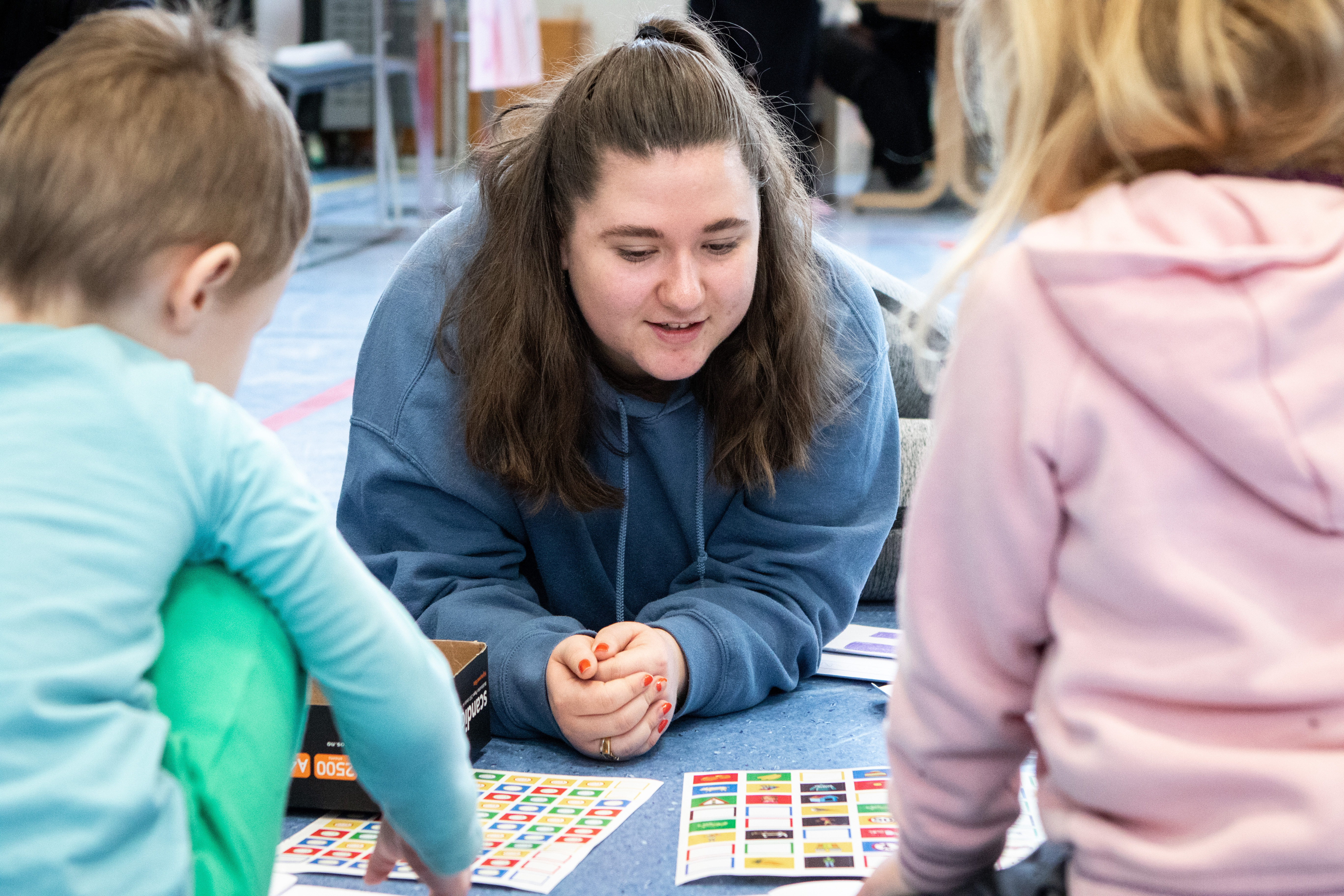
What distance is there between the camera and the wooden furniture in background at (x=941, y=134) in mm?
5668

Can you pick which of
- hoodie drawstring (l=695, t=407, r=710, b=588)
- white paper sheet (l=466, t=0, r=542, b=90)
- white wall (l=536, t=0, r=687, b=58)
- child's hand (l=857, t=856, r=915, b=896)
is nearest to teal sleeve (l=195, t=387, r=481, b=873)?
child's hand (l=857, t=856, r=915, b=896)

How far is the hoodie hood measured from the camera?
2.19 ft

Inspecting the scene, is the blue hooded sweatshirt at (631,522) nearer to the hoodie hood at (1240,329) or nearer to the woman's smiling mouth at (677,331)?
the woman's smiling mouth at (677,331)

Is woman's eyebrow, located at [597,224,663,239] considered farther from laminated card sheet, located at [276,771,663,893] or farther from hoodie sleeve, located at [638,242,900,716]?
laminated card sheet, located at [276,771,663,893]

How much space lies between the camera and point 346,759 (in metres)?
1.29

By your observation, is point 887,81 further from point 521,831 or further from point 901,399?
point 521,831

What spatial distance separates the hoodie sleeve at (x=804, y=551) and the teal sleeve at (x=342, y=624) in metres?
0.63

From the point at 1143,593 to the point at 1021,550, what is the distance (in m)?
0.07

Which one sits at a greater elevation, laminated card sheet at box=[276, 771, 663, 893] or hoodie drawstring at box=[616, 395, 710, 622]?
hoodie drawstring at box=[616, 395, 710, 622]

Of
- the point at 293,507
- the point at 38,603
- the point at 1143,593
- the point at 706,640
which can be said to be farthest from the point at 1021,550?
the point at 706,640

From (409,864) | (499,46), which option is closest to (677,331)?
(409,864)

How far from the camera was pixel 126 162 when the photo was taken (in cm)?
81

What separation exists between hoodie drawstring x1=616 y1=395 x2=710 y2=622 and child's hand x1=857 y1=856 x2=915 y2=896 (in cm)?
68

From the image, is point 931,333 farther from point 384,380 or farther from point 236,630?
point 236,630
